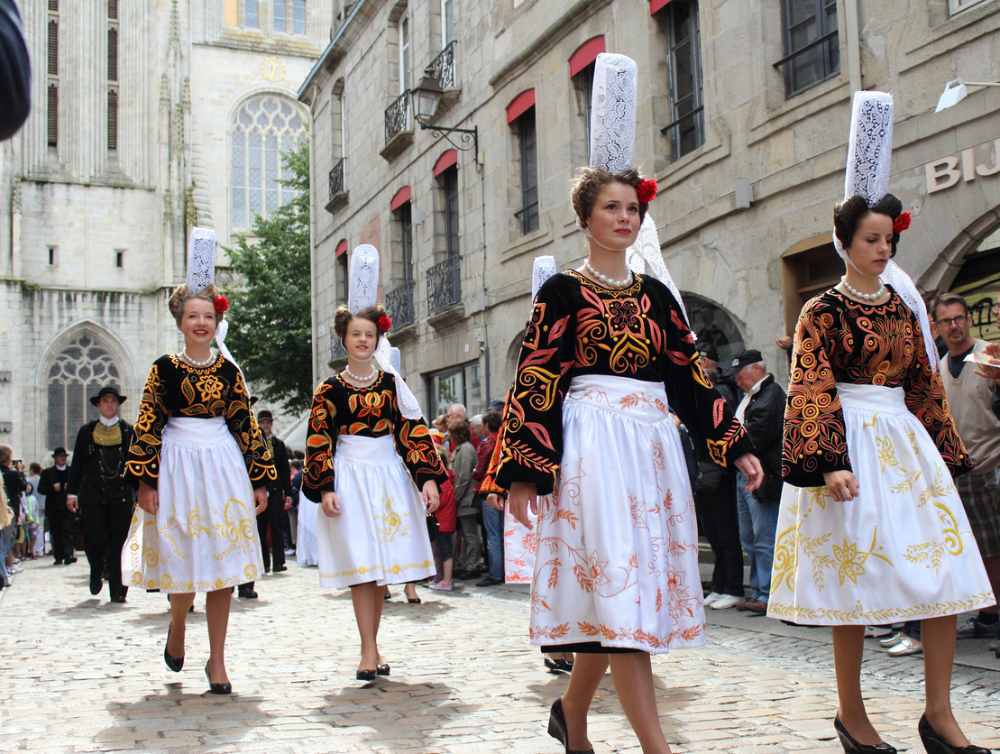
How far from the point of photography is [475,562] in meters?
10.9

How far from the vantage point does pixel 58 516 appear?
56.1 ft

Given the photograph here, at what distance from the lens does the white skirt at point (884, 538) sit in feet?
11.1

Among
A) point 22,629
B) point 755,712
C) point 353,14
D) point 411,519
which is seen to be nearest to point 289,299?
point 353,14

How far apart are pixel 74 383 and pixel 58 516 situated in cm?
2412

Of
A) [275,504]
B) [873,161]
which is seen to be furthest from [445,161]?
[873,161]

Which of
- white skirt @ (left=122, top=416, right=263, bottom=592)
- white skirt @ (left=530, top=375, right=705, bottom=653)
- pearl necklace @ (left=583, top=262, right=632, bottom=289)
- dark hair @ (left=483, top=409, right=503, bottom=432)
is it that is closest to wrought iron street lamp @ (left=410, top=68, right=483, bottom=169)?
dark hair @ (left=483, top=409, right=503, bottom=432)

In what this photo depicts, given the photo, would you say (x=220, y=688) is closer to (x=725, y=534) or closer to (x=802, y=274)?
(x=725, y=534)

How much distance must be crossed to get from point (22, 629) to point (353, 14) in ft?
54.4

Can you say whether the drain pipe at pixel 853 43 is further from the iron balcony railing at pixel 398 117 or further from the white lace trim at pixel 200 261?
the iron balcony railing at pixel 398 117

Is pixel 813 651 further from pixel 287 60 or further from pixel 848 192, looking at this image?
pixel 287 60

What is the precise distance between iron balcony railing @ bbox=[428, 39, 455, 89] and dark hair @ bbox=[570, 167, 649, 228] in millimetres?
14519

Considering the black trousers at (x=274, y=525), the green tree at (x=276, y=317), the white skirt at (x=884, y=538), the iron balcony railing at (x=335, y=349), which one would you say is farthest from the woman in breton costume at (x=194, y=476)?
the green tree at (x=276, y=317)

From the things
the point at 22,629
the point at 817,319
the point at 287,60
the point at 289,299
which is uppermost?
the point at 287,60

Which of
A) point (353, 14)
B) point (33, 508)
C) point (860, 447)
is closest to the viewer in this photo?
point (860, 447)
